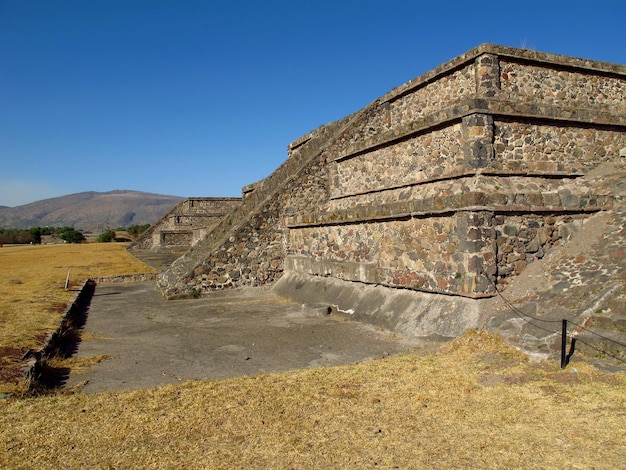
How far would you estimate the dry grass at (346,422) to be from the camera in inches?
156

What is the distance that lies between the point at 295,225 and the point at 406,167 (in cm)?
435

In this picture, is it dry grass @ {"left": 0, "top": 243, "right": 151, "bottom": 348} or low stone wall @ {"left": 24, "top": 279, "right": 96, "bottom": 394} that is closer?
low stone wall @ {"left": 24, "top": 279, "right": 96, "bottom": 394}

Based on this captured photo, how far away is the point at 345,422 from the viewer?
185 inches

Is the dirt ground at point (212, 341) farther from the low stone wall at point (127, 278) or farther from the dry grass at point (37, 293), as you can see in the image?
the low stone wall at point (127, 278)

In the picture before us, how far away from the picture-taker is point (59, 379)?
6.38 m

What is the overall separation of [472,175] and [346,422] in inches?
202

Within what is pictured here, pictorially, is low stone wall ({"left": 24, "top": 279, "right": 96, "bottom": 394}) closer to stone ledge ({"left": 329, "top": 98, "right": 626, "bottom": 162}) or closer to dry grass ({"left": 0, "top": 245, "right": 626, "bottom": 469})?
dry grass ({"left": 0, "top": 245, "right": 626, "bottom": 469})

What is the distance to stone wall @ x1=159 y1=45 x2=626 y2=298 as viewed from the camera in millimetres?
8078

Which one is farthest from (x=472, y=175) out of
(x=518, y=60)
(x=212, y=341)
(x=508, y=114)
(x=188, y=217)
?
(x=188, y=217)

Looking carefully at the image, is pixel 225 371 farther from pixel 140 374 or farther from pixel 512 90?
pixel 512 90

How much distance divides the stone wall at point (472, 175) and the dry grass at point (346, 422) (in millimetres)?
2465

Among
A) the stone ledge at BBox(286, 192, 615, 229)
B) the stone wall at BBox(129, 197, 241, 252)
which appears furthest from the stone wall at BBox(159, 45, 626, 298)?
the stone wall at BBox(129, 197, 241, 252)

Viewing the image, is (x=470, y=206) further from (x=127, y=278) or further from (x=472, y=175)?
(x=127, y=278)

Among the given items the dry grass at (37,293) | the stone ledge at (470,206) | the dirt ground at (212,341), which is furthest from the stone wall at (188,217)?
the stone ledge at (470,206)
